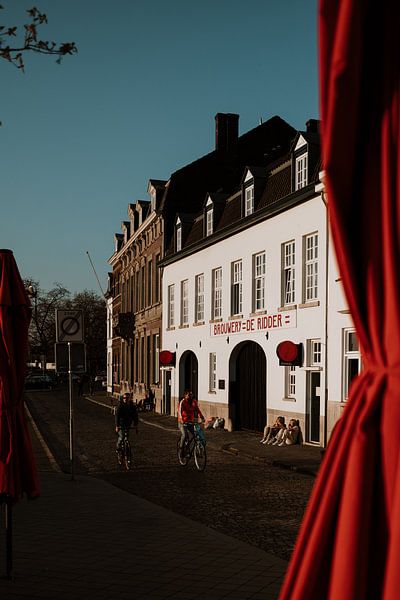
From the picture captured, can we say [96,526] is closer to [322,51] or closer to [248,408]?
[322,51]

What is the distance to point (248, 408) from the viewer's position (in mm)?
27797

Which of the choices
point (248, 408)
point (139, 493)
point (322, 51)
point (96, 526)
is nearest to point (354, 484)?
point (322, 51)

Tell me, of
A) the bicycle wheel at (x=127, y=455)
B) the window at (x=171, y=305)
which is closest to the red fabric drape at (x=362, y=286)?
the bicycle wheel at (x=127, y=455)

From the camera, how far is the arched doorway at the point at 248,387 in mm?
26578

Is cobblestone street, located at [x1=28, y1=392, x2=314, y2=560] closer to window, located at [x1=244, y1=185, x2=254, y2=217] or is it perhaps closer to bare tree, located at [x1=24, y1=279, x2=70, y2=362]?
window, located at [x1=244, y1=185, x2=254, y2=217]

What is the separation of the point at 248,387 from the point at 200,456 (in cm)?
1100

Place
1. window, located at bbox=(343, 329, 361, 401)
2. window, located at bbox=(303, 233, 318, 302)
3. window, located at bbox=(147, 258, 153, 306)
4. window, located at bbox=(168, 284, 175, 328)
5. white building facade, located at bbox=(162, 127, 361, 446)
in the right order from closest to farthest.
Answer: window, located at bbox=(343, 329, 361, 401), white building facade, located at bbox=(162, 127, 361, 446), window, located at bbox=(303, 233, 318, 302), window, located at bbox=(168, 284, 175, 328), window, located at bbox=(147, 258, 153, 306)

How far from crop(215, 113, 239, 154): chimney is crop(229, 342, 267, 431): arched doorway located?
15957mm

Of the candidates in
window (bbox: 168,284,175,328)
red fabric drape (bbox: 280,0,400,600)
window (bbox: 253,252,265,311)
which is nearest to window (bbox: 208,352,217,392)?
window (bbox: 253,252,265,311)

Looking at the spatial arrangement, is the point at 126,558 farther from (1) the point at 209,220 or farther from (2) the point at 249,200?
(1) the point at 209,220

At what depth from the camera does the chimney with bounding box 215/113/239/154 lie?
1618 inches

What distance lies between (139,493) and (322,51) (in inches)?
474

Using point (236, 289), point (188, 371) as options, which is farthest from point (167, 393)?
point (236, 289)

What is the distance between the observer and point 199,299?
1319 inches
